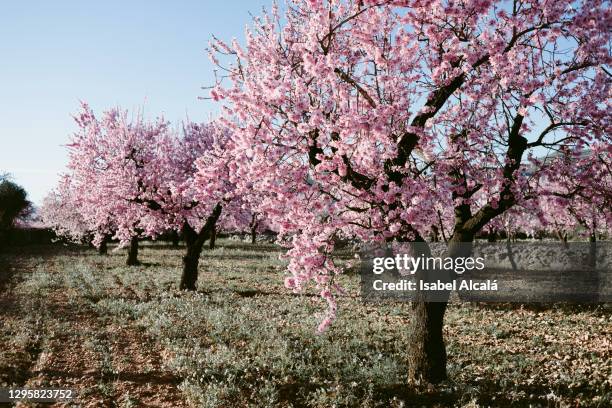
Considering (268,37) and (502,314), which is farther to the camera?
(502,314)

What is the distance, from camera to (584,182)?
9445 millimetres

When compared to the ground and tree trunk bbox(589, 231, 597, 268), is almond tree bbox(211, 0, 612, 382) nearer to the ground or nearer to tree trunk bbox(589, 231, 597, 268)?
the ground

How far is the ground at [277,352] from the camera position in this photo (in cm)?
840

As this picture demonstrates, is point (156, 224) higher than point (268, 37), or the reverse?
point (268, 37)

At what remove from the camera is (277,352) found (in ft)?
34.9

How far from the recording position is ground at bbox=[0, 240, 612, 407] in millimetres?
8398

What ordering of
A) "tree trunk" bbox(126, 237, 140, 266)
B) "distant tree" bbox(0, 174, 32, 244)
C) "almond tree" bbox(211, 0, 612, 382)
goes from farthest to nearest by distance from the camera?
"distant tree" bbox(0, 174, 32, 244)
"tree trunk" bbox(126, 237, 140, 266)
"almond tree" bbox(211, 0, 612, 382)

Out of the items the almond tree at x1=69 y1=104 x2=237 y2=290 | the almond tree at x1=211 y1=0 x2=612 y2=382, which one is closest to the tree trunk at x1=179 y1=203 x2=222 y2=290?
the almond tree at x1=69 y1=104 x2=237 y2=290

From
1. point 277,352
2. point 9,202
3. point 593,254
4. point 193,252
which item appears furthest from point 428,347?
point 9,202

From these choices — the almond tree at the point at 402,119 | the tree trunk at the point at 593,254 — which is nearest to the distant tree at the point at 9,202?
the almond tree at the point at 402,119

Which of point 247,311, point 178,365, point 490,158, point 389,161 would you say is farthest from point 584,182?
A: point 247,311

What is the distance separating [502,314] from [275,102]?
41.4ft

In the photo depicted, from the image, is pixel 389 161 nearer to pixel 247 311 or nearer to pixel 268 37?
pixel 268 37

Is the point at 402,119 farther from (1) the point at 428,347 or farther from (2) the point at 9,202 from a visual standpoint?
(2) the point at 9,202
